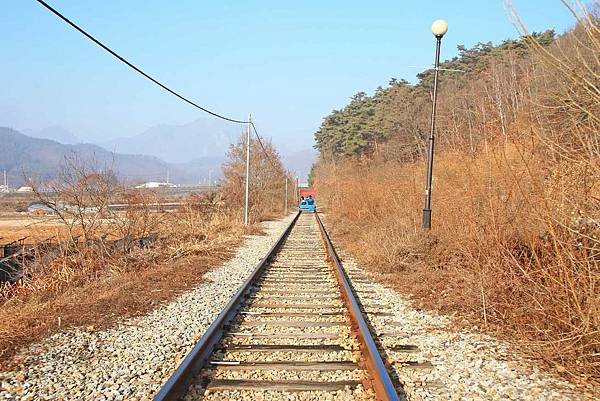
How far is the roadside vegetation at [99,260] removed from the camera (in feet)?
23.1

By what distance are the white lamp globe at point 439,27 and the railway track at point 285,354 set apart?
6.63m

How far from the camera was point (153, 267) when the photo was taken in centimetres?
1166

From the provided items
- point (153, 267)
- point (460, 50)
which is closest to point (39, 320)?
point (153, 267)

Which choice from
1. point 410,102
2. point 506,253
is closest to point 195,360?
point 506,253

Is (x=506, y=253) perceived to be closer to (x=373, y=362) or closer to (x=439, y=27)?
(x=373, y=362)

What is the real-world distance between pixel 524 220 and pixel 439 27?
609 centimetres

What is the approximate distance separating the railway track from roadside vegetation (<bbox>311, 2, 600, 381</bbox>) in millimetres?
1779

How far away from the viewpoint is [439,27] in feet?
39.0

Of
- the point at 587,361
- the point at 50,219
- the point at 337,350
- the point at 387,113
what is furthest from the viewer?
the point at 387,113

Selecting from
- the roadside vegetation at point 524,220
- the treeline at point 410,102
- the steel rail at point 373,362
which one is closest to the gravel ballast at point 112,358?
the steel rail at point 373,362

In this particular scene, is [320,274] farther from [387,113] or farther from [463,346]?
[387,113]

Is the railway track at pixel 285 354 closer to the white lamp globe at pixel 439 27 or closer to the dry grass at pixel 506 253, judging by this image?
the dry grass at pixel 506 253

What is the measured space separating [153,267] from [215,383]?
300 inches

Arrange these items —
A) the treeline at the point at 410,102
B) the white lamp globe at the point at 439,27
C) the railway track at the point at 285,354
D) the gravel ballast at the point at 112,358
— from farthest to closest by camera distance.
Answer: the treeline at the point at 410,102
the white lamp globe at the point at 439,27
the gravel ballast at the point at 112,358
the railway track at the point at 285,354
